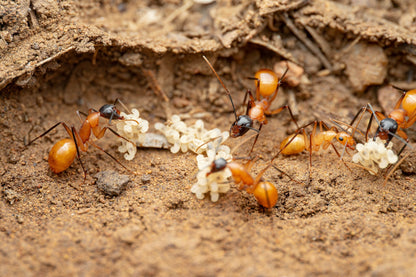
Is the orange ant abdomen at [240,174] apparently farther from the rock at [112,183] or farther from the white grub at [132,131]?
the white grub at [132,131]

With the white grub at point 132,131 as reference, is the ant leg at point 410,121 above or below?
below

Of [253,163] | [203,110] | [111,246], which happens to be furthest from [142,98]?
[111,246]

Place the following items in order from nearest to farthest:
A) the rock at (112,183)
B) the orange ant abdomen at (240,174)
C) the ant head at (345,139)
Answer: the orange ant abdomen at (240,174), the rock at (112,183), the ant head at (345,139)

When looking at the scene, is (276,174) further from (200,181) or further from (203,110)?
(203,110)

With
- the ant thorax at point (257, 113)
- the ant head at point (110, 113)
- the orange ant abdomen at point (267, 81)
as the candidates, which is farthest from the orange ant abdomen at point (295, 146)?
the ant head at point (110, 113)

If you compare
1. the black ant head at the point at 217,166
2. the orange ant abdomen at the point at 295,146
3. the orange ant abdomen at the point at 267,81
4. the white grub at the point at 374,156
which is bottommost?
the white grub at the point at 374,156

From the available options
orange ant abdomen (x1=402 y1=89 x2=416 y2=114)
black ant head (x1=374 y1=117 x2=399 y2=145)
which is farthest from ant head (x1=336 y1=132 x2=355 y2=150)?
orange ant abdomen (x1=402 y1=89 x2=416 y2=114)
